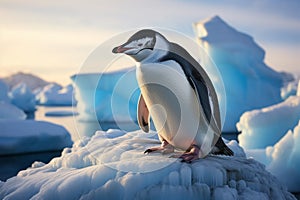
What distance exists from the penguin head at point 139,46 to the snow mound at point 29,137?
8231mm

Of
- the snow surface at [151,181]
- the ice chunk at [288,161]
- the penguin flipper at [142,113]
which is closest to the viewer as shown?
the snow surface at [151,181]

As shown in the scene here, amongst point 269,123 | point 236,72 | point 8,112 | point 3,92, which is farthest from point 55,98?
point 269,123

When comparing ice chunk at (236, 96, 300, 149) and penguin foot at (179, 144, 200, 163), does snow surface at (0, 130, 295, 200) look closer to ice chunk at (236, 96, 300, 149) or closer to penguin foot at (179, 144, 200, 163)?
penguin foot at (179, 144, 200, 163)

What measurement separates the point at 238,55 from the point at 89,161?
14.5 meters

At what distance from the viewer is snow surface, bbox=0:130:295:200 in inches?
117

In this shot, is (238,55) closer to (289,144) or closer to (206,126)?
(289,144)

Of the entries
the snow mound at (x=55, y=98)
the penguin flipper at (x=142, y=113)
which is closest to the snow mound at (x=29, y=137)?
the penguin flipper at (x=142, y=113)

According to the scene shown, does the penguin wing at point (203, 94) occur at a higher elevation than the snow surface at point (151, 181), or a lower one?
higher

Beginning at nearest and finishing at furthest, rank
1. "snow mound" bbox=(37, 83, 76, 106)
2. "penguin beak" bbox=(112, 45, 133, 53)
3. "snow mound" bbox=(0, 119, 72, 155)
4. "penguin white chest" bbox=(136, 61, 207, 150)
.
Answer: "penguin beak" bbox=(112, 45, 133, 53) < "penguin white chest" bbox=(136, 61, 207, 150) < "snow mound" bbox=(0, 119, 72, 155) < "snow mound" bbox=(37, 83, 76, 106)

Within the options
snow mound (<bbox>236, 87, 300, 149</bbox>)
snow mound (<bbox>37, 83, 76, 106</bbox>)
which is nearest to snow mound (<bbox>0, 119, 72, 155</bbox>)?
snow mound (<bbox>236, 87, 300, 149</bbox>)

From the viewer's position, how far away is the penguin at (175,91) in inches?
125

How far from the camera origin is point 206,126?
3303 mm

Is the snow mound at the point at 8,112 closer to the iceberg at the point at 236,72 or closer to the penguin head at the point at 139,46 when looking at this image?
the iceberg at the point at 236,72

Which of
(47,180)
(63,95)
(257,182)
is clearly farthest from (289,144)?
(63,95)
